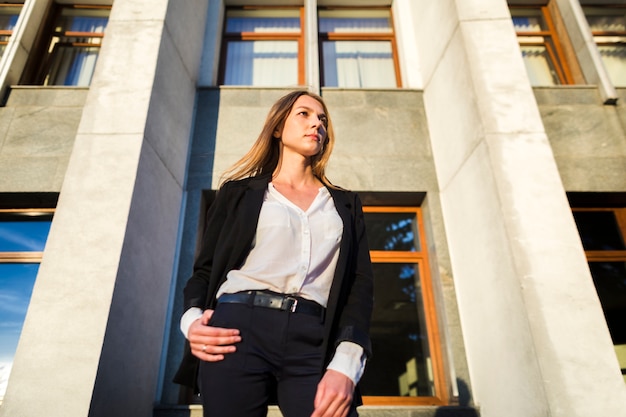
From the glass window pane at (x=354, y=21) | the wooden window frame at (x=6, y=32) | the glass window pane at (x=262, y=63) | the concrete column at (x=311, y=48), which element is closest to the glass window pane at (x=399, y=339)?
the concrete column at (x=311, y=48)

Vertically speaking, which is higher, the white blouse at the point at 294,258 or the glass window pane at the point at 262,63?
the glass window pane at the point at 262,63

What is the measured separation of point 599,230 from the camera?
180 inches

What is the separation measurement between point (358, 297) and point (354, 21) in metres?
6.07

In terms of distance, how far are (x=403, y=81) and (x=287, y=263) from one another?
4718 millimetres

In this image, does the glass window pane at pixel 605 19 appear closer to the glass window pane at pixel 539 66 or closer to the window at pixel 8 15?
the glass window pane at pixel 539 66

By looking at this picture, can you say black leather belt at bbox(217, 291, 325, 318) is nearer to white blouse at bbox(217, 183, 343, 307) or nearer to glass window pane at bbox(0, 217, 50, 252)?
white blouse at bbox(217, 183, 343, 307)

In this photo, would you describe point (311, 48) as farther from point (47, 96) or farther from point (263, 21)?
point (47, 96)

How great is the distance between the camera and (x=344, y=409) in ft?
3.81

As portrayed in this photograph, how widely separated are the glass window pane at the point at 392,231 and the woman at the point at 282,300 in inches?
113

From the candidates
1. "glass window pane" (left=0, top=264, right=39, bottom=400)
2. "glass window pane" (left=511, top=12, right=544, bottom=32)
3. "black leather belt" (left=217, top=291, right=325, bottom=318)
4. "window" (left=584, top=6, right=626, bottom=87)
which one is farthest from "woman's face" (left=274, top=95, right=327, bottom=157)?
"window" (left=584, top=6, right=626, bottom=87)

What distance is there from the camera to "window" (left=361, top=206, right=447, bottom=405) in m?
3.92

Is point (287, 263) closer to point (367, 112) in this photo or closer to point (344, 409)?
point (344, 409)

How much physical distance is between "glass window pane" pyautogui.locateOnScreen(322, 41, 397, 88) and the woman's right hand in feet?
16.7

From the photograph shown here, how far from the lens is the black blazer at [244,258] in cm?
140
